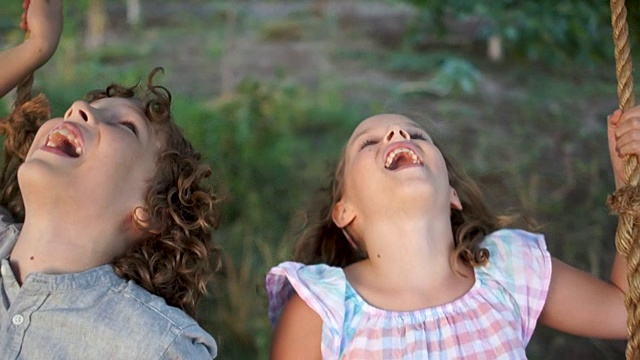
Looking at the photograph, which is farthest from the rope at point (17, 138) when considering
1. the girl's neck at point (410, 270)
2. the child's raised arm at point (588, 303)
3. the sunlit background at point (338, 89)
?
the child's raised arm at point (588, 303)

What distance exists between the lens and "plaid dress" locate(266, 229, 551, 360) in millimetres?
1729

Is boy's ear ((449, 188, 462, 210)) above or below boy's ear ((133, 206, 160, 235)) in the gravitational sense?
below

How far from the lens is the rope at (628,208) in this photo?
153 centimetres

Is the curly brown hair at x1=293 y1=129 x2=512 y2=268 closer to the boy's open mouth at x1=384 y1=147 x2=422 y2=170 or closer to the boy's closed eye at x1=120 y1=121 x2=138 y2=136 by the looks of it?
the boy's open mouth at x1=384 y1=147 x2=422 y2=170

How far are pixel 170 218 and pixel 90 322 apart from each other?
0.30 meters

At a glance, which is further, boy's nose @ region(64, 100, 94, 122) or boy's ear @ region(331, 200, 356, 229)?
boy's ear @ region(331, 200, 356, 229)

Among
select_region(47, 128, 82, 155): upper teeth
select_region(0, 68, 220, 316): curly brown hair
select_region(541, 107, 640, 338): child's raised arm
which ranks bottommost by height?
select_region(541, 107, 640, 338): child's raised arm

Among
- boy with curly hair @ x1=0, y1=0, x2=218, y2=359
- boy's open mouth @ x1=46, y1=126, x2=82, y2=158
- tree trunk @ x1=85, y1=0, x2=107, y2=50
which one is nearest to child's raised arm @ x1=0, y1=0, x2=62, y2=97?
boy with curly hair @ x1=0, y1=0, x2=218, y2=359

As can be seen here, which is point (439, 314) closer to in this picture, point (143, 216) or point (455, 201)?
point (455, 201)

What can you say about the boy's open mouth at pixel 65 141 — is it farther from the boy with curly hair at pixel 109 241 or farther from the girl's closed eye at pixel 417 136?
the girl's closed eye at pixel 417 136

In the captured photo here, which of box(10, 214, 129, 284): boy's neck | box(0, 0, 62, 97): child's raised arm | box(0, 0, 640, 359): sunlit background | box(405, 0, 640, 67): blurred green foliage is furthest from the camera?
box(405, 0, 640, 67): blurred green foliage

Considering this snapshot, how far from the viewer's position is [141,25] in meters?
Answer: 3.35

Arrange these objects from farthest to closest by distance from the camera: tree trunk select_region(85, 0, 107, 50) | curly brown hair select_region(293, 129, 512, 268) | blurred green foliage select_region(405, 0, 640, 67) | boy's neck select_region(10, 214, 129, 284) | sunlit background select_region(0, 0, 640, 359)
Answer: tree trunk select_region(85, 0, 107, 50) → blurred green foliage select_region(405, 0, 640, 67) → sunlit background select_region(0, 0, 640, 359) → curly brown hair select_region(293, 129, 512, 268) → boy's neck select_region(10, 214, 129, 284)

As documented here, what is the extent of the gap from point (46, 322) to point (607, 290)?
1129mm
